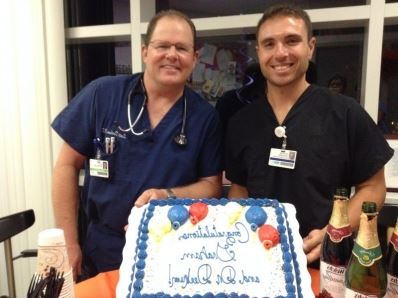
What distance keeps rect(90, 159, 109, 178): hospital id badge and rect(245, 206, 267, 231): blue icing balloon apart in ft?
2.22

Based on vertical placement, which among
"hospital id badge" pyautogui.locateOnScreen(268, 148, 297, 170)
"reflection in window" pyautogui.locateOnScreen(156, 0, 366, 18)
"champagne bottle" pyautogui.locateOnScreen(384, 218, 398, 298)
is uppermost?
"reflection in window" pyautogui.locateOnScreen(156, 0, 366, 18)

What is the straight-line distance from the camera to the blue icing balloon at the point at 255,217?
971 millimetres

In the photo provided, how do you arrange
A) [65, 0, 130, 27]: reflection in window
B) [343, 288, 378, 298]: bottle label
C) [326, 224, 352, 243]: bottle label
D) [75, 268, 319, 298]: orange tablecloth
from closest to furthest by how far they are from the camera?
[343, 288, 378, 298]: bottle label, [326, 224, 352, 243]: bottle label, [75, 268, 319, 298]: orange tablecloth, [65, 0, 130, 27]: reflection in window

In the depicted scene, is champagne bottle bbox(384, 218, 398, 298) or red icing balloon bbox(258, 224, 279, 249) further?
red icing balloon bbox(258, 224, 279, 249)

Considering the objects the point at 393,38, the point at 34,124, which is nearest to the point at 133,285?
the point at 34,124

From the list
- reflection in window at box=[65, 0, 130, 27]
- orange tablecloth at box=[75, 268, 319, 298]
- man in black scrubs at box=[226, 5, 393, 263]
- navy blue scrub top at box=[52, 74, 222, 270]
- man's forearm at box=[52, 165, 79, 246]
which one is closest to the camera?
orange tablecloth at box=[75, 268, 319, 298]

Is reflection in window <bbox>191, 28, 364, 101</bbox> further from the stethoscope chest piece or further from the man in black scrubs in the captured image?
the stethoscope chest piece

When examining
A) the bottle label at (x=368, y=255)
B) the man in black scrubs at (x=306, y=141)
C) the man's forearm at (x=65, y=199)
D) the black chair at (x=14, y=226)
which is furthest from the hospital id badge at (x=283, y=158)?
the black chair at (x=14, y=226)

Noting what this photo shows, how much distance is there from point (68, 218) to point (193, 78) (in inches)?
42.2

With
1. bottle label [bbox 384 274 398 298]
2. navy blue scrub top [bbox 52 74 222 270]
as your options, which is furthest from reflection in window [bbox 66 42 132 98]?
bottle label [bbox 384 274 398 298]

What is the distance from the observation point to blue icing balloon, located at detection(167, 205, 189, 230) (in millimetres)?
981

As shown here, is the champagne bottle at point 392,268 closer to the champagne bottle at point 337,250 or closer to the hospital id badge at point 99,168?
the champagne bottle at point 337,250

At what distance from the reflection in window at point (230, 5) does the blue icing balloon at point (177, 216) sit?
54.4 inches

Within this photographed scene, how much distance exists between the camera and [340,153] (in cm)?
136
